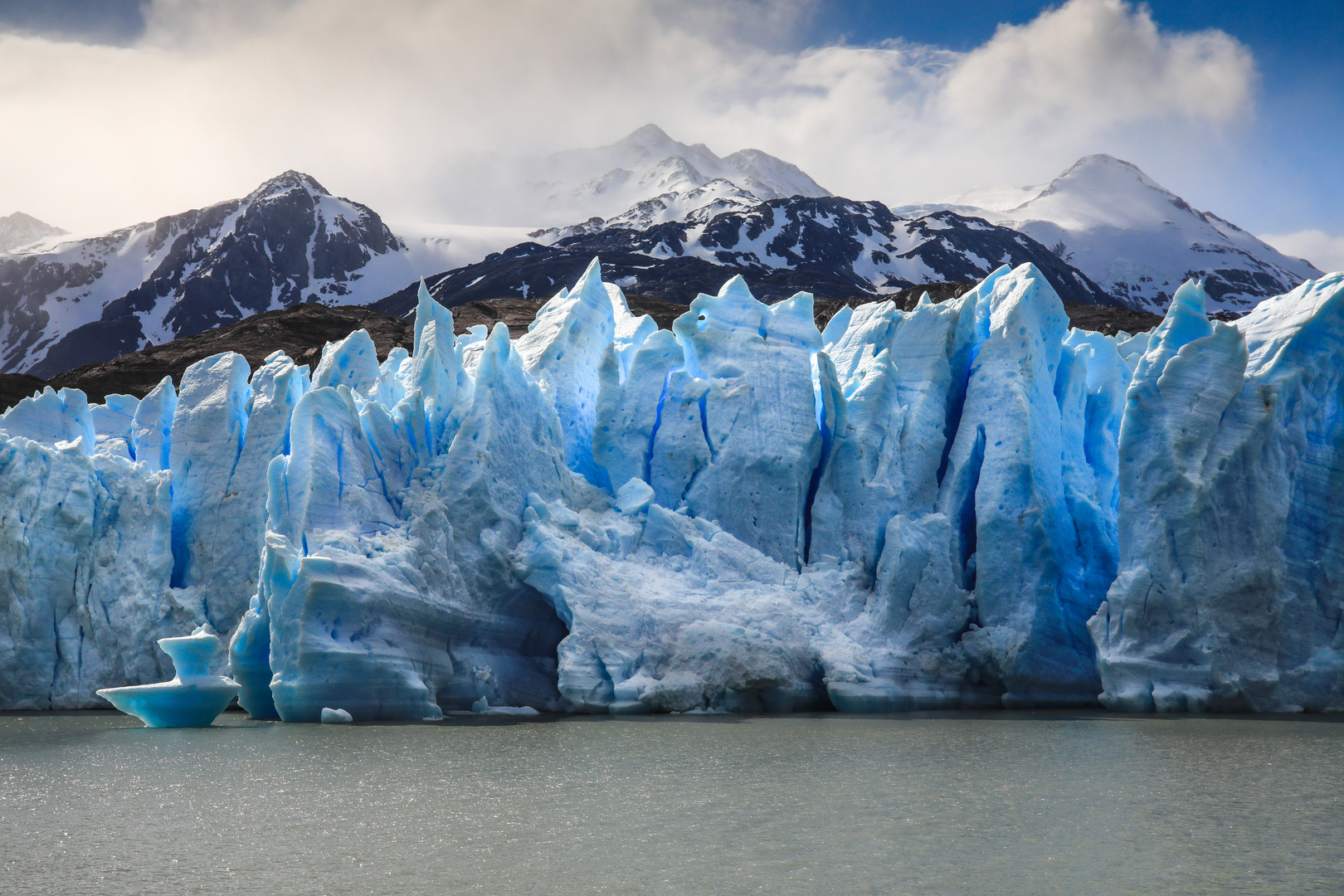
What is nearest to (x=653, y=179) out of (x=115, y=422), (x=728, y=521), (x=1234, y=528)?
(x=115, y=422)

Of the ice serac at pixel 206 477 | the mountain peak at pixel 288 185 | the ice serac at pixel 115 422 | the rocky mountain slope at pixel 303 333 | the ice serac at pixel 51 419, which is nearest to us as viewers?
the ice serac at pixel 206 477

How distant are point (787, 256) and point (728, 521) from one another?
79572mm

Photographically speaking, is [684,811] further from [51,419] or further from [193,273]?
[193,273]

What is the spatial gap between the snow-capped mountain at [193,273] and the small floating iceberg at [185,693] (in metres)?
82.4

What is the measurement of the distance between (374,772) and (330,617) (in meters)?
4.35

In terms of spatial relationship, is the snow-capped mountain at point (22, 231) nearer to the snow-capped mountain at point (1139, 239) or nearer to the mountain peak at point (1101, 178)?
the snow-capped mountain at point (1139, 239)

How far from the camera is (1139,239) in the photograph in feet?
359

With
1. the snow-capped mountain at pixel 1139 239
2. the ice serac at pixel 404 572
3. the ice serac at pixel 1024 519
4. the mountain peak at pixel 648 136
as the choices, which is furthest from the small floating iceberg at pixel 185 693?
the mountain peak at pixel 648 136

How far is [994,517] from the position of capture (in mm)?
16797

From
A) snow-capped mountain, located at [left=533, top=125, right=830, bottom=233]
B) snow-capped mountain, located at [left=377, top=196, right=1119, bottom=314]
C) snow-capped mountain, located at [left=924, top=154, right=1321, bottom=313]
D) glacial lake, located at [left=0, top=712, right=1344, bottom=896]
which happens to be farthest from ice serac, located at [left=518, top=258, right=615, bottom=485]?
snow-capped mountain, located at [left=533, top=125, right=830, bottom=233]

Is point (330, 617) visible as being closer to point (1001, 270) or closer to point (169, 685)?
point (169, 685)

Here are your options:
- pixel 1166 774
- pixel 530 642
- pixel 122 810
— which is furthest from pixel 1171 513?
pixel 122 810

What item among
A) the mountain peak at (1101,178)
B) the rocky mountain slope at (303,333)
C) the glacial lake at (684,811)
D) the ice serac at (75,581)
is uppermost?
the mountain peak at (1101,178)

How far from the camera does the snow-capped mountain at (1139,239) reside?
98.9 m
